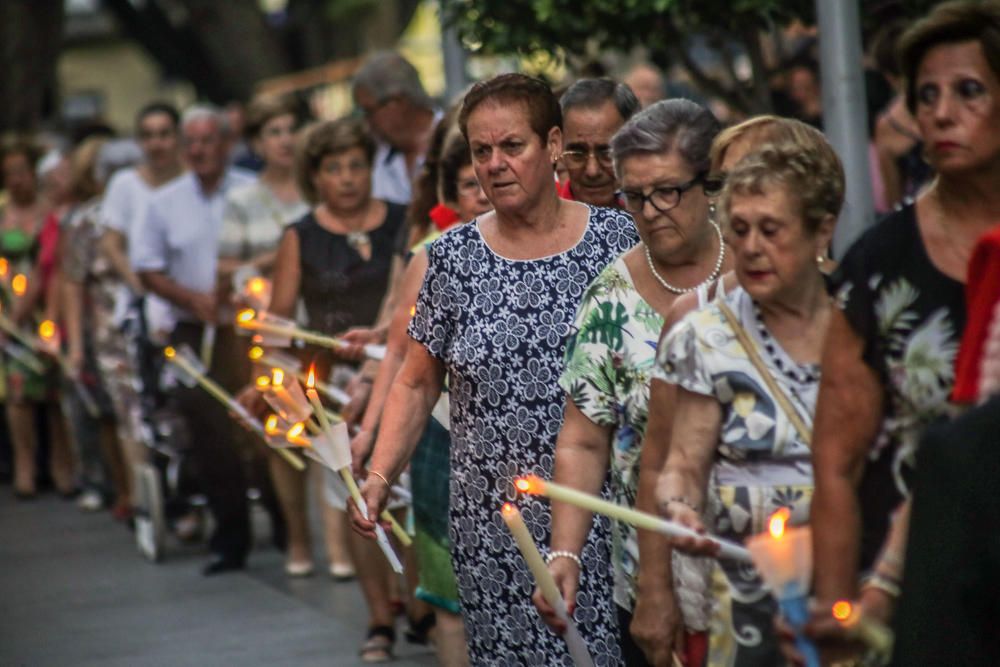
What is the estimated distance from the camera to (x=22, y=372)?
48.6ft

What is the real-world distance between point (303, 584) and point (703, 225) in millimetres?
5711

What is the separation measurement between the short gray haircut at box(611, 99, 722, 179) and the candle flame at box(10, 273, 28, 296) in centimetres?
948

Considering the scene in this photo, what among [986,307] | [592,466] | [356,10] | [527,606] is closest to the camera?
[986,307]

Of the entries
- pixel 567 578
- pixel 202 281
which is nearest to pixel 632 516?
pixel 567 578

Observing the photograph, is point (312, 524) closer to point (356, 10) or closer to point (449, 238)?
point (449, 238)

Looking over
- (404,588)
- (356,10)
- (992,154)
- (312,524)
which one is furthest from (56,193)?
(356,10)

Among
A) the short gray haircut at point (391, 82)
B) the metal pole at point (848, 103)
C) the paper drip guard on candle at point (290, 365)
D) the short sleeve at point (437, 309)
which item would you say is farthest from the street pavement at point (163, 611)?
the short sleeve at point (437, 309)

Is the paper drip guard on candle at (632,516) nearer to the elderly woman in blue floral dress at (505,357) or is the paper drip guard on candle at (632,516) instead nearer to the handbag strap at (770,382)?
the handbag strap at (770,382)

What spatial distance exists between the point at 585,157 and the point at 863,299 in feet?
9.01

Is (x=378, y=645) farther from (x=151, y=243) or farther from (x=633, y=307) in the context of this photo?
(x=151, y=243)

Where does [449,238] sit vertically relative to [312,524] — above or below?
above

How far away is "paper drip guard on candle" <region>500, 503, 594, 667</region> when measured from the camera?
4227 millimetres

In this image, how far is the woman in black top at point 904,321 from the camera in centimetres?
369

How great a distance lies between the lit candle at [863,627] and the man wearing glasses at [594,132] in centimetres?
292
